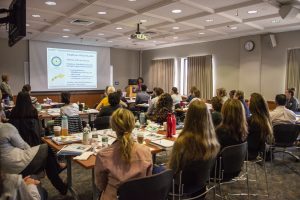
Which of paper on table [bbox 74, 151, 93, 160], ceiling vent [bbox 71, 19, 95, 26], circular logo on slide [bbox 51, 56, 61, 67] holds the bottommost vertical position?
paper on table [bbox 74, 151, 93, 160]

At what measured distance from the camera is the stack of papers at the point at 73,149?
2.47 meters

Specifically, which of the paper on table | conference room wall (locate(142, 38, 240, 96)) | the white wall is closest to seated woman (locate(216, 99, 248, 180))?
the paper on table

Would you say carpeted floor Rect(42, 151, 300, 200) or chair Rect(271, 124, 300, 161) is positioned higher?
chair Rect(271, 124, 300, 161)

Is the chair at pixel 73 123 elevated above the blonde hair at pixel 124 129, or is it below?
below

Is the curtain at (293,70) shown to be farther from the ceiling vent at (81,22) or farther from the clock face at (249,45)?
the ceiling vent at (81,22)

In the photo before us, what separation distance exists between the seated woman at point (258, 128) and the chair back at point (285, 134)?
0.84 metres

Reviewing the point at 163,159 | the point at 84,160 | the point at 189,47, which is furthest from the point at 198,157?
the point at 189,47

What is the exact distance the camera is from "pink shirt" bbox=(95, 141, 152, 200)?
6.08 ft

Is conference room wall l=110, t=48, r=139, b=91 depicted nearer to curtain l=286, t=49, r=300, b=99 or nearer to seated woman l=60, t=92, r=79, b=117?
curtain l=286, t=49, r=300, b=99

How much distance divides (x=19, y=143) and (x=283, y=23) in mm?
6672

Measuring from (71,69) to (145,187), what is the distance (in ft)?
31.5

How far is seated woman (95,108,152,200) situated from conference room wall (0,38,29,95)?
9.34 m

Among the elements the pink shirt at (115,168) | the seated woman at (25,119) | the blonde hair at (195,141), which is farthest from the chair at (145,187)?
the seated woman at (25,119)

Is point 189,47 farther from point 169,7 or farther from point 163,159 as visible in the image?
point 163,159
